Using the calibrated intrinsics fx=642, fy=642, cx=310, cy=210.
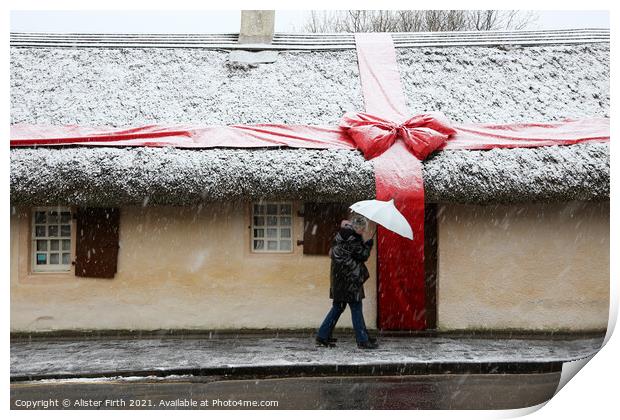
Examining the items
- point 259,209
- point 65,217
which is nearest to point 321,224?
point 259,209

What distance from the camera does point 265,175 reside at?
23.7 feet

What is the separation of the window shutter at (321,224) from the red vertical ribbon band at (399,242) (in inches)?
24.9

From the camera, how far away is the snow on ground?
640cm

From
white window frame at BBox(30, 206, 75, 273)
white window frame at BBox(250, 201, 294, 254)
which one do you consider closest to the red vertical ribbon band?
white window frame at BBox(250, 201, 294, 254)

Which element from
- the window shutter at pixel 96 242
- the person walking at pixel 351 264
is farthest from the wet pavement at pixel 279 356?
the window shutter at pixel 96 242

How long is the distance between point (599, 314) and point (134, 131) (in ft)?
19.5

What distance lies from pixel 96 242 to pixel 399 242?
Result: 3.63m

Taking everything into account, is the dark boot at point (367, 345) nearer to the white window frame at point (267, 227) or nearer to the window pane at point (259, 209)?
the white window frame at point (267, 227)

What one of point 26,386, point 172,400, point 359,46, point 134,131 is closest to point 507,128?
point 359,46

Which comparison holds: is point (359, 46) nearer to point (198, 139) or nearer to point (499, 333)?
point (198, 139)

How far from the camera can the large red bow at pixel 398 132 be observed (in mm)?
7340

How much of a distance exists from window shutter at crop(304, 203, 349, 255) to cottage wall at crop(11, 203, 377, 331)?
0.47ft

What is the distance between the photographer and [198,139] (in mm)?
7480

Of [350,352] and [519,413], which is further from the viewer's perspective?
[350,352]
